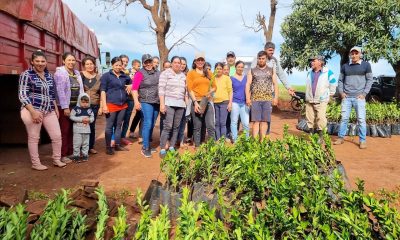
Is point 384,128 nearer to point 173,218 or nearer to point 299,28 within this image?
point 299,28

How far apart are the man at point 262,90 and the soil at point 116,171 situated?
5.45 feet

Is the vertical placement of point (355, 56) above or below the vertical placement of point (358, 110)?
above

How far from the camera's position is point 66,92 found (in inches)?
207

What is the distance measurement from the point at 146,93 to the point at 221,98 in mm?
1540

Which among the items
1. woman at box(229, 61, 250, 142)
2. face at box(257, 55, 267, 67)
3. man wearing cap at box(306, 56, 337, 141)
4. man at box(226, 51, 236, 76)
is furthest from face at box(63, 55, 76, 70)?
man wearing cap at box(306, 56, 337, 141)

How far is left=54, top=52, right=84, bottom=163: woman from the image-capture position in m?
5.18

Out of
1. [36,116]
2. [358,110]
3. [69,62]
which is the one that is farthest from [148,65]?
[358,110]

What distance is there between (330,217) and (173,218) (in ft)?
5.07

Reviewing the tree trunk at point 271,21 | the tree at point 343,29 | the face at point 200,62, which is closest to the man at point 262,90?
the face at point 200,62

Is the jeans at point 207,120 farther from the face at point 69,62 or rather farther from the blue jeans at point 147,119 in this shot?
the face at point 69,62

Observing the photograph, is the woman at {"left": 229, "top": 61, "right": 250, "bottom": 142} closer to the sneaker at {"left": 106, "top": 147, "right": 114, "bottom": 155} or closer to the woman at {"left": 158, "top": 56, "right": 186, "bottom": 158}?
the woman at {"left": 158, "top": 56, "right": 186, "bottom": 158}

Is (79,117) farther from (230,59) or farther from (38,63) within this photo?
(230,59)

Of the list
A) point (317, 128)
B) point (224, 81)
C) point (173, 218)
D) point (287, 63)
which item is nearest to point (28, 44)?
point (224, 81)

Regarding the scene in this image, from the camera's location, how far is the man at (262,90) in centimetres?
582
